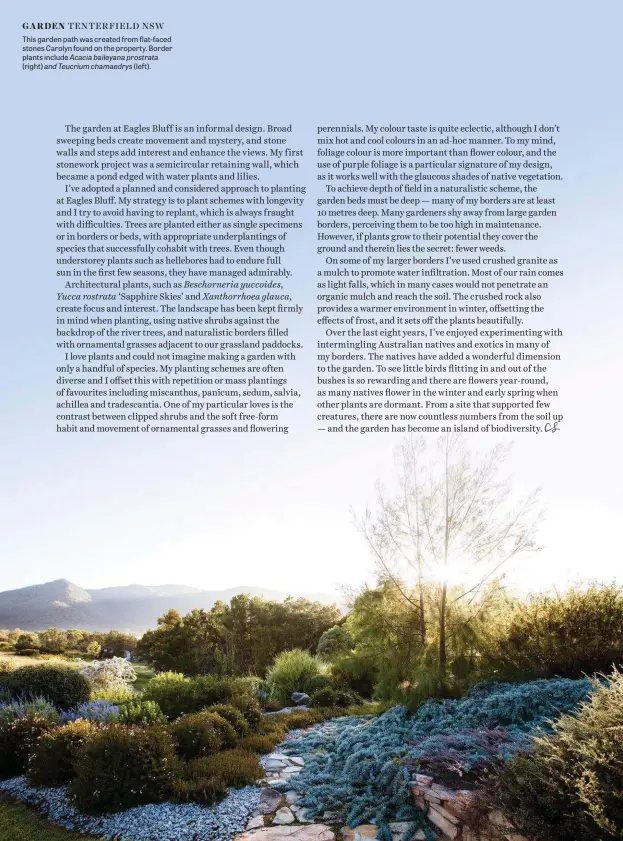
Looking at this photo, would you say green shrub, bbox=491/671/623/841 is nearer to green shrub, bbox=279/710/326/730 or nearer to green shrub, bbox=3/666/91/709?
green shrub, bbox=279/710/326/730

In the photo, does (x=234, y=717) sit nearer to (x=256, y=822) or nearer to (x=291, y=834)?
(x=256, y=822)

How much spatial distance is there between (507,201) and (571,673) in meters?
7.23

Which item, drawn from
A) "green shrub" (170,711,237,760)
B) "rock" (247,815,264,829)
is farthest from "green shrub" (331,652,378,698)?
"rock" (247,815,264,829)

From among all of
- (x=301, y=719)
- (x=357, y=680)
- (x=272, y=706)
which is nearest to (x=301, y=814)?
(x=301, y=719)

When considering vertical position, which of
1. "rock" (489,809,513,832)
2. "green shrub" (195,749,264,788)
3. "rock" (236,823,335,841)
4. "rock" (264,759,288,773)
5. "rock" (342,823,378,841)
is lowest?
"rock" (264,759,288,773)

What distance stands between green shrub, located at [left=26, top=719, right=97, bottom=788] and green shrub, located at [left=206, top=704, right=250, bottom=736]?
2.18 m

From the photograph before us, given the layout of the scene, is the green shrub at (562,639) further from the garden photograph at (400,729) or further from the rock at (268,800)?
the rock at (268,800)

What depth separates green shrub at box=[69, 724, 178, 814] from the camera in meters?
6.31

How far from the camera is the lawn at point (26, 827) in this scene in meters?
5.91

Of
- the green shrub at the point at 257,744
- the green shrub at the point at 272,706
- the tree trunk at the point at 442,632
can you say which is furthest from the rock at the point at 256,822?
the green shrub at the point at 272,706

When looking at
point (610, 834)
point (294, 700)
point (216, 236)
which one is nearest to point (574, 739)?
point (610, 834)

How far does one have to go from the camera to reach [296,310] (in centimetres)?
920

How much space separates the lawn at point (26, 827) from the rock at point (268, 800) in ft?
5.88

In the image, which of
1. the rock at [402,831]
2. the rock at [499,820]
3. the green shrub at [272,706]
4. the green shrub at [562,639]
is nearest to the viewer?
the rock at [499,820]
